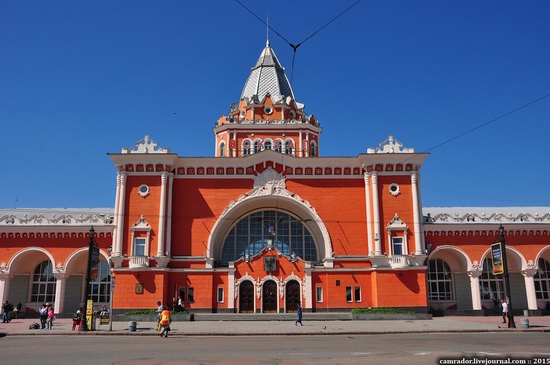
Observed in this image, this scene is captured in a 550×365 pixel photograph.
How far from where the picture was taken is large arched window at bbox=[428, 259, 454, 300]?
128ft

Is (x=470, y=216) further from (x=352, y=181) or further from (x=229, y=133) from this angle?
(x=229, y=133)

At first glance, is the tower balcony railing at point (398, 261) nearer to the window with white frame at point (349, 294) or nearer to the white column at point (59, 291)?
the window with white frame at point (349, 294)

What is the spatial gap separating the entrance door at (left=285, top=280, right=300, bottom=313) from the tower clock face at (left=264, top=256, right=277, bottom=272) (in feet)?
5.56

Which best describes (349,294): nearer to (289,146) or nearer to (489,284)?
(489,284)

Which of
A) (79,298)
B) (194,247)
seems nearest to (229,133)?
(194,247)

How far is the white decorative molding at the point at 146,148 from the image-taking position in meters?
37.6

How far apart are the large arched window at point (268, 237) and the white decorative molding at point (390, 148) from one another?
332 inches

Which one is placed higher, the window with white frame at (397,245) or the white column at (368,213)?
the white column at (368,213)

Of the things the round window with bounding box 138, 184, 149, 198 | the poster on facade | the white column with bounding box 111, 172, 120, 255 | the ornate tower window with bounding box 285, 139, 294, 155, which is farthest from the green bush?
the white column with bounding box 111, 172, 120, 255

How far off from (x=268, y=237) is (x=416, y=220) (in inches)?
452

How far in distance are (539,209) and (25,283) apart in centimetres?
4873

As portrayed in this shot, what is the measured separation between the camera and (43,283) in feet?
128

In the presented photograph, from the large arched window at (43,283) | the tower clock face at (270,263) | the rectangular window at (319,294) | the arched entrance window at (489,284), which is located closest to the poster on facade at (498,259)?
the arched entrance window at (489,284)

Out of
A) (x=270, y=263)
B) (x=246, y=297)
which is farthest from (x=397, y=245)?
(x=246, y=297)
